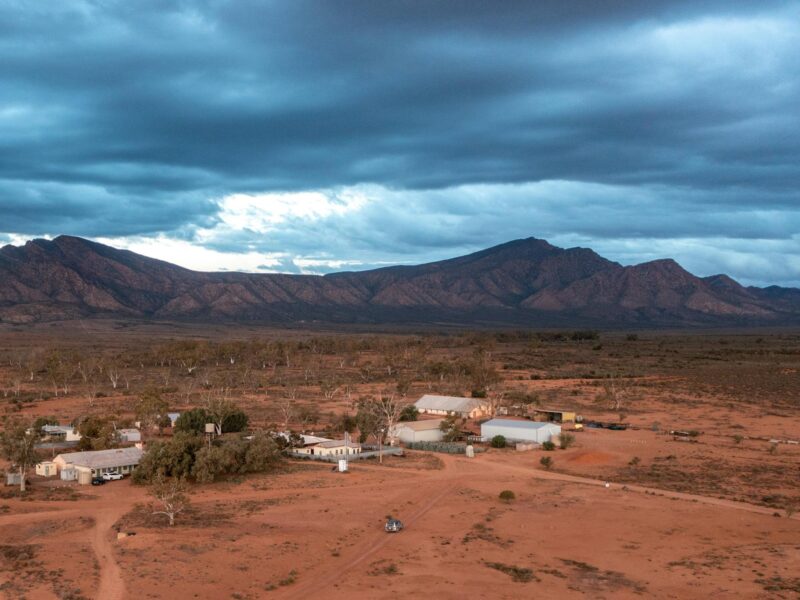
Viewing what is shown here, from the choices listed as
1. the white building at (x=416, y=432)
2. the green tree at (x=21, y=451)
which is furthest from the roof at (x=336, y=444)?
the green tree at (x=21, y=451)

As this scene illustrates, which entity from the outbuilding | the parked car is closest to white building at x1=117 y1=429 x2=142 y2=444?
the outbuilding

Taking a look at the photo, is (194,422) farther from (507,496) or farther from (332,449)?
(507,496)

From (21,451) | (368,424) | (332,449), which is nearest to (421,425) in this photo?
(368,424)

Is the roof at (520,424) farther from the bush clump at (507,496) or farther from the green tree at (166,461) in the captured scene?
the green tree at (166,461)

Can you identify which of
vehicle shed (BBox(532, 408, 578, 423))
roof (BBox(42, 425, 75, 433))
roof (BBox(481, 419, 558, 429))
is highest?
roof (BBox(481, 419, 558, 429))

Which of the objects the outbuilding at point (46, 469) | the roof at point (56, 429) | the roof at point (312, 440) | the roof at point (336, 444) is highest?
the roof at point (336, 444)

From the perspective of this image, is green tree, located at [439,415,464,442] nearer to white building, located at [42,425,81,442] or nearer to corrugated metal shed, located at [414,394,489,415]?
corrugated metal shed, located at [414,394,489,415]
